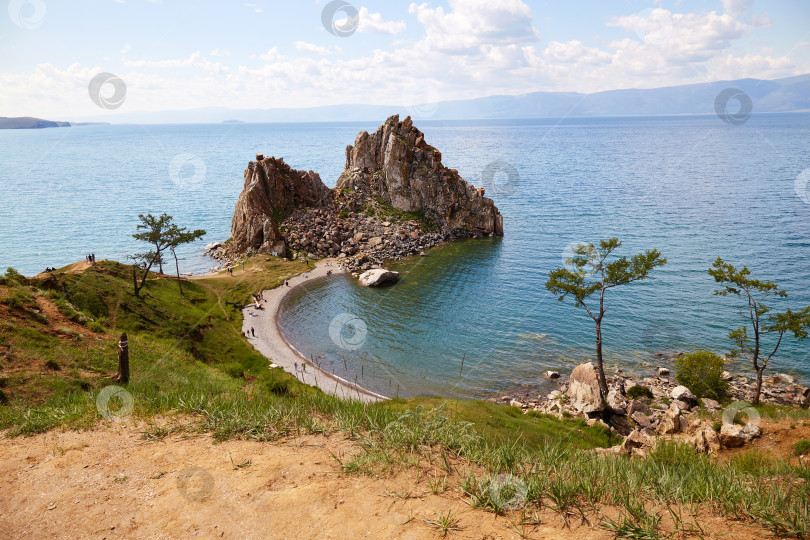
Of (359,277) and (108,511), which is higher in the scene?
(108,511)

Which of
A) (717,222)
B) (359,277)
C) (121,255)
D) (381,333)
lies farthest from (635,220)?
(121,255)

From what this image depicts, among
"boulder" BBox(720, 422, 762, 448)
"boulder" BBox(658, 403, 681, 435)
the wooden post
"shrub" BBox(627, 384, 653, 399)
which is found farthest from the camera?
"shrub" BBox(627, 384, 653, 399)

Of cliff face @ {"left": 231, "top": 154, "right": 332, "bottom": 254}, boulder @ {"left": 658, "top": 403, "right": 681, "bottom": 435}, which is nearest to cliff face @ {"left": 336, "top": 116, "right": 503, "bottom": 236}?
cliff face @ {"left": 231, "top": 154, "right": 332, "bottom": 254}

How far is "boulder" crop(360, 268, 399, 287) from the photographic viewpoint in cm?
7612

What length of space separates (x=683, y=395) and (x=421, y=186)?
3087 inches

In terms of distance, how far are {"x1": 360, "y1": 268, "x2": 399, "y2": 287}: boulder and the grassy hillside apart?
40.0 m

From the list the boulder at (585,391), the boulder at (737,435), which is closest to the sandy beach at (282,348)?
the boulder at (585,391)

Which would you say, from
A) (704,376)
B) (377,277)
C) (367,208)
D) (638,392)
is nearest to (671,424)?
(638,392)

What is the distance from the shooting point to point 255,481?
12.1 metres

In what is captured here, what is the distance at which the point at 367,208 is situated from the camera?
106 metres

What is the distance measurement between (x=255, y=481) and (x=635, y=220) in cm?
11464

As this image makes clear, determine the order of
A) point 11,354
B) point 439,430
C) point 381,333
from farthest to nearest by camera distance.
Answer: point 381,333, point 11,354, point 439,430

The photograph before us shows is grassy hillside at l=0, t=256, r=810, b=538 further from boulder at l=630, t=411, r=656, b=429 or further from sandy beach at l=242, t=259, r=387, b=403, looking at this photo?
sandy beach at l=242, t=259, r=387, b=403

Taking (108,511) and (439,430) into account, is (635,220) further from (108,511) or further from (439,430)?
(108,511)
